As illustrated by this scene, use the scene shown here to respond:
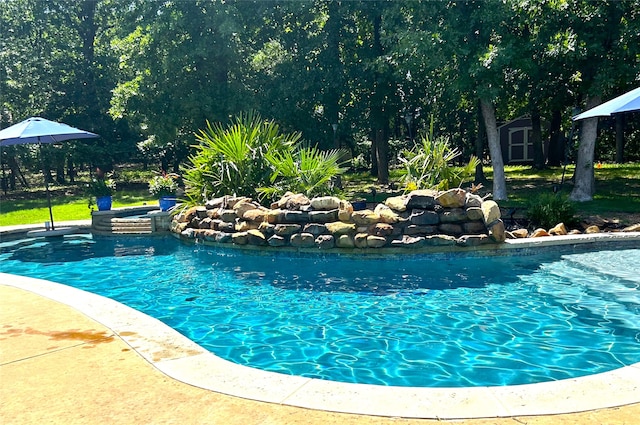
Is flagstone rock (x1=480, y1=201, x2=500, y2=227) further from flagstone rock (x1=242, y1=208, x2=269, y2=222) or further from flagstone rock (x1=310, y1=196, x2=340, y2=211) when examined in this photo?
flagstone rock (x1=242, y1=208, x2=269, y2=222)

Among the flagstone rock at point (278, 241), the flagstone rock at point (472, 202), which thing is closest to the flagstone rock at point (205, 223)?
the flagstone rock at point (278, 241)

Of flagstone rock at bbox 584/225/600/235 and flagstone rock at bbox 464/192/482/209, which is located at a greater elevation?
flagstone rock at bbox 464/192/482/209

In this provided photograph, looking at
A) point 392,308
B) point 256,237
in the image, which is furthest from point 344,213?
point 392,308

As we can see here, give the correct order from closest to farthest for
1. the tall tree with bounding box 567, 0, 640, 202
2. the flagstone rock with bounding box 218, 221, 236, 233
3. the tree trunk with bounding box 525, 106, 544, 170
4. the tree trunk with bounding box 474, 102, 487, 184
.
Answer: the flagstone rock with bounding box 218, 221, 236, 233 → the tall tree with bounding box 567, 0, 640, 202 → the tree trunk with bounding box 474, 102, 487, 184 → the tree trunk with bounding box 525, 106, 544, 170

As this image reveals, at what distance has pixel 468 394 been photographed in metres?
3.45

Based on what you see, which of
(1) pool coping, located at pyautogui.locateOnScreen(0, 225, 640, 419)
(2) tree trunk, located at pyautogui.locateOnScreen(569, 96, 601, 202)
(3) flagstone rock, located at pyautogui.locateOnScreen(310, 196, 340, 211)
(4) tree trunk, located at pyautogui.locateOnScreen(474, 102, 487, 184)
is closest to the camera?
(1) pool coping, located at pyautogui.locateOnScreen(0, 225, 640, 419)

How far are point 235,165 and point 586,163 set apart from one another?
11176 millimetres

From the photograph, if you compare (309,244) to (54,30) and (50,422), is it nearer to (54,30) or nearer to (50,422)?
(50,422)

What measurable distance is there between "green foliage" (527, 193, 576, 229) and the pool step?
9.80 m

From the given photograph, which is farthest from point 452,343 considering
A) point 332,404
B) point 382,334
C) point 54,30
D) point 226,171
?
point 54,30

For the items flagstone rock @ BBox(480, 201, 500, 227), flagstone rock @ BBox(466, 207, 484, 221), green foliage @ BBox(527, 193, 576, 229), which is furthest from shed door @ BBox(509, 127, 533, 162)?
flagstone rock @ BBox(466, 207, 484, 221)

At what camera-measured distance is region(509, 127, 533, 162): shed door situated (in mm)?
36906

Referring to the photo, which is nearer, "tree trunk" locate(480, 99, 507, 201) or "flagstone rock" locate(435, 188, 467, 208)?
"flagstone rock" locate(435, 188, 467, 208)

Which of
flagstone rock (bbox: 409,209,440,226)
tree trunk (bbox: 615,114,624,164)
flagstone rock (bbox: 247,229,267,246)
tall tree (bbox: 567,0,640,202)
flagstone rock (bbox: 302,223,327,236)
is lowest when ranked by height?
flagstone rock (bbox: 247,229,267,246)
